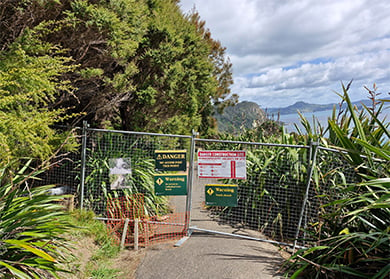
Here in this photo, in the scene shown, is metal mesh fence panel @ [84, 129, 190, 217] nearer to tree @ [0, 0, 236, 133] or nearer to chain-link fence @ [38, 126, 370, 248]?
chain-link fence @ [38, 126, 370, 248]

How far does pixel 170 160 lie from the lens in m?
5.70

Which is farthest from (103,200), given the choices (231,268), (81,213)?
(231,268)

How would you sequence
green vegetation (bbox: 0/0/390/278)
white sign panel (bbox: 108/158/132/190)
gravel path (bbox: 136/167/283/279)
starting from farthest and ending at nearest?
white sign panel (bbox: 108/158/132/190), gravel path (bbox: 136/167/283/279), green vegetation (bbox: 0/0/390/278)

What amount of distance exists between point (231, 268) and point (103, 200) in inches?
133

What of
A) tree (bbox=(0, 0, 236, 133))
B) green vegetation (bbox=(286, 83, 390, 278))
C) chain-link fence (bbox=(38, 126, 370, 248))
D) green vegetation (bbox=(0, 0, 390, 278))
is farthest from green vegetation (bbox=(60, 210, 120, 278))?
green vegetation (bbox=(286, 83, 390, 278))

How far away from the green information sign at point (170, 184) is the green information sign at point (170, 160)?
17 cm

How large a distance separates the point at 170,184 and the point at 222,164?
1073 mm

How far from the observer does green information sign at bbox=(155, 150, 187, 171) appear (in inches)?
223

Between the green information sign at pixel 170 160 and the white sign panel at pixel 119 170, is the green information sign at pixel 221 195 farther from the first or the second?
the white sign panel at pixel 119 170

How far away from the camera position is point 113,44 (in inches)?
260

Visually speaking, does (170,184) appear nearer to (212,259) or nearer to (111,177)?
(111,177)

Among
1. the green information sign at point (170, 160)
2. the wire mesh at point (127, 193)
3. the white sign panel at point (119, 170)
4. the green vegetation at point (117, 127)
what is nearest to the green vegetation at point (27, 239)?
the green vegetation at point (117, 127)

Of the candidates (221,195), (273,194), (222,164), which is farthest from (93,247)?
(273,194)

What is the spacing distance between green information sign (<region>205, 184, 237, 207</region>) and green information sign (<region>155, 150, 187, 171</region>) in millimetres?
666
